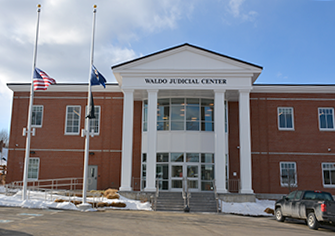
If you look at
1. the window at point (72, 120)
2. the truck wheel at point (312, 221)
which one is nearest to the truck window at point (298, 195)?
the truck wheel at point (312, 221)

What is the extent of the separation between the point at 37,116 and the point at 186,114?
12356mm

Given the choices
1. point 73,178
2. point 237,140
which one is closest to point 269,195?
point 237,140

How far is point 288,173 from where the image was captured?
80.1ft

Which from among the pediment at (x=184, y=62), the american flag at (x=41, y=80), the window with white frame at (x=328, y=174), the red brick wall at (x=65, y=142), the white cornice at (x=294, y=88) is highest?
the pediment at (x=184, y=62)

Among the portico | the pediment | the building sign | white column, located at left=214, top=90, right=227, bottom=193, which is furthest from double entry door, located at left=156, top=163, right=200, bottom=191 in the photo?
the pediment

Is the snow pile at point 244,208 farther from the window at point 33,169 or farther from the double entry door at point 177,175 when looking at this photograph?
the window at point 33,169

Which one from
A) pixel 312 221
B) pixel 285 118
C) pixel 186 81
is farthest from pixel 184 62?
pixel 312 221

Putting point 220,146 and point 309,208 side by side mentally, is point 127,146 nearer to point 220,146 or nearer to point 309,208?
point 220,146

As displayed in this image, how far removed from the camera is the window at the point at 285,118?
82.6ft

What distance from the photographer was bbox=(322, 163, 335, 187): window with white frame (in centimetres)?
2436

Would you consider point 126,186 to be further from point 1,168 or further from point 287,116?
point 1,168

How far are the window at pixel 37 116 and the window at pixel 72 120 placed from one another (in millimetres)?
Answer: 2233

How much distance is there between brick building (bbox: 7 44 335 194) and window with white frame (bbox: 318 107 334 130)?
72 mm

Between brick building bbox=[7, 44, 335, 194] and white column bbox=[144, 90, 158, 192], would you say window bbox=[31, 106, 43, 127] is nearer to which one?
brick building bbox=[7, 44, 335, 194]
